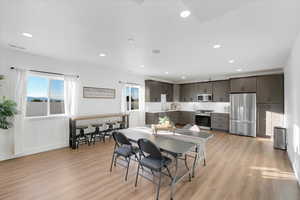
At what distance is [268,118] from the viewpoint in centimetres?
511

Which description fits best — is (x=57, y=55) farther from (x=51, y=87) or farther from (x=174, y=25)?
(x=174, y=25)

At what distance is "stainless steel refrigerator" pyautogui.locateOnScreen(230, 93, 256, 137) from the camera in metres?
5.32

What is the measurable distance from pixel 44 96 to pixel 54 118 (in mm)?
676

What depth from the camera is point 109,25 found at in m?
2.11

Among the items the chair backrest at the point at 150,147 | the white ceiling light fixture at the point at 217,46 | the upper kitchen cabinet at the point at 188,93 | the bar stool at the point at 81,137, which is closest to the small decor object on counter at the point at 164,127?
the chair backrest at the point at 150,147

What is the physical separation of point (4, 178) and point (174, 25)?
3954 millimetres

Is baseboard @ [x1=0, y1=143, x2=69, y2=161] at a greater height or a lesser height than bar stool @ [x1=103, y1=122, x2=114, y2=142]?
lesser

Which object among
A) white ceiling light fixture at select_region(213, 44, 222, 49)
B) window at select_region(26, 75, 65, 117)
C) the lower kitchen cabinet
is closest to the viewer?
white ceiling light fixture at select_region(213, 44, 222, 49)

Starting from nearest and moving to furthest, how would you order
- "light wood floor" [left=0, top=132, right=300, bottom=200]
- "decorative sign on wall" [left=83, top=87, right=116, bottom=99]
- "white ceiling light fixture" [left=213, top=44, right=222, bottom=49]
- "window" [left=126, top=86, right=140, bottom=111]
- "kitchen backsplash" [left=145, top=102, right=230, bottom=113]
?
"light wood floor" [left=0, top=132, right=300, bottom=200], "white ceiling light fixture" [left=213, top=44, right=222, bottom=49], "decorative sign on wall" [left=83, top=87, right=116, bottom=99], "window" [left=126, top=86, right=140, bottom=111], "kitchen backsplash" [left=145, top=102, right=230, bottom=113]

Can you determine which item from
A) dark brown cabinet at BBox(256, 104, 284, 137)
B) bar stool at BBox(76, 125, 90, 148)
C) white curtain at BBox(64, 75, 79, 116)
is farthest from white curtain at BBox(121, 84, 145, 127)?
dark brown cabinet at BBox(256, 104, 284, 137)

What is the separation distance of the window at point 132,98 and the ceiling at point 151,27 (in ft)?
8.66

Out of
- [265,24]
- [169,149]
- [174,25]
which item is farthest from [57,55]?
[265,24]

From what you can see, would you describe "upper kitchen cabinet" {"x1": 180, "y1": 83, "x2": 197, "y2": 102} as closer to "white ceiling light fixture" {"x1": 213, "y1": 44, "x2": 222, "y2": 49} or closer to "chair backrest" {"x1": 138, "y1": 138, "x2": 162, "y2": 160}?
"white ceiling light fixture" {"x1": 213, "y1": 44, "x2": 222, "y2": 49}

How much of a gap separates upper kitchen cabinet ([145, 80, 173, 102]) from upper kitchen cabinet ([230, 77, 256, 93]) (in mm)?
3016
